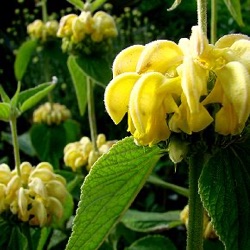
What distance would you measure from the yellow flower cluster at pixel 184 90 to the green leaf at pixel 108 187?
55 millimetres

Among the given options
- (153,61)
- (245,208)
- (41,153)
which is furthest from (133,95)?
(41,153)

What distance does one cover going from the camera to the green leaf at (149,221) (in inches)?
41.7

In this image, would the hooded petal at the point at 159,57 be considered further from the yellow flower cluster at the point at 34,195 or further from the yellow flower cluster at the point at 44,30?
the yellow flower cluster at the point at 44,30

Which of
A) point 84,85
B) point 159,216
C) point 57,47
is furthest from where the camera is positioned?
point 57,47

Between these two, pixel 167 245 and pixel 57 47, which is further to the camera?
pixel 57 47

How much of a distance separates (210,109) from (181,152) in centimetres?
4

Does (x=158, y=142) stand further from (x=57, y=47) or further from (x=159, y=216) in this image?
(x=57, y=47)

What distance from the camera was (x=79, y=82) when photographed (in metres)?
1.22

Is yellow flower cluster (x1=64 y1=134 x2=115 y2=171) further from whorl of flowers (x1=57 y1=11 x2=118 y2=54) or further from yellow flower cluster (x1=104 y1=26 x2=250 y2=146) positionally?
yellow flower cluster (x1=104 y1=26 x2=250 y2=146)

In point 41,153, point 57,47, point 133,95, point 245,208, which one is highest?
point 133,95

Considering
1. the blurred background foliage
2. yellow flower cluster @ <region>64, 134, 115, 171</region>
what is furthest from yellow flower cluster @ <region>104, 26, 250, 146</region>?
the blurred background foliage

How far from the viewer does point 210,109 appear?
1.77ft

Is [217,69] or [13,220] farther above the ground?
[217,69]

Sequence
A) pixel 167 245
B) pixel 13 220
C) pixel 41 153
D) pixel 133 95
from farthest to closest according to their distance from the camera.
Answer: pixel 41 153 → pixel 167 245 → pixel 13 220 → pixel 133 95
